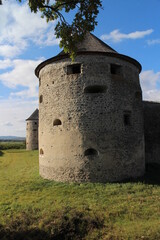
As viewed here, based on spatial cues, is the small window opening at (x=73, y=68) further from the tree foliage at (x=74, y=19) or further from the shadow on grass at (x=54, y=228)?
the shadow on grass at (x=54, y=228)

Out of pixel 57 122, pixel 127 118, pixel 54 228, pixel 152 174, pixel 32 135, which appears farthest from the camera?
pixel 32 135

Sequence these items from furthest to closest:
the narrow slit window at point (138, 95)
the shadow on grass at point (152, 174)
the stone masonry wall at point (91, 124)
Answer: the narrow slit window at point (138, 95)
the shadow on grass at point (152, 174)
the stone masonry wall at point (91, 124)

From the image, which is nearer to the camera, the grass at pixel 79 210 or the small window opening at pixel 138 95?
the grass at pixel 79 210

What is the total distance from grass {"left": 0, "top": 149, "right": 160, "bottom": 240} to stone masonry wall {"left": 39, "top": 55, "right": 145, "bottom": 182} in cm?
90

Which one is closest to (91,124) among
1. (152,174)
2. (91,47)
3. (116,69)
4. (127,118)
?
(127,118)

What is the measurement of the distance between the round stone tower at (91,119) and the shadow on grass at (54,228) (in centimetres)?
421

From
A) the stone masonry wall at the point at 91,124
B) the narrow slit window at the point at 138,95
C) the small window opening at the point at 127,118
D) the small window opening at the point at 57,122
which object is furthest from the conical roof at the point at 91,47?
the small window opening at the point at 57,122

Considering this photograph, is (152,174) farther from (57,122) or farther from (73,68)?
(73,68)

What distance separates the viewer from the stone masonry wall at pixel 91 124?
34.6 ft

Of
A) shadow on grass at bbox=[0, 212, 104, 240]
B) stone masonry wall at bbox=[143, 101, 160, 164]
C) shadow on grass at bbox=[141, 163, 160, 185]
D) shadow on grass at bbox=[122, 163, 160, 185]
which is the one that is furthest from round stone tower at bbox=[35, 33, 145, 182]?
shadow on grass at bbox=[0, 212, 104, 240]

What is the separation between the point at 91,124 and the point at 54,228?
5.93 metres

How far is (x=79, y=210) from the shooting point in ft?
23.7

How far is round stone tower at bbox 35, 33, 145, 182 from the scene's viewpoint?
34.6ft

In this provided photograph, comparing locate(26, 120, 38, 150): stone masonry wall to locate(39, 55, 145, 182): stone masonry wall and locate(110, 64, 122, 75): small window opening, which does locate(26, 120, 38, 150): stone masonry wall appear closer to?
locate(39, 55, 145, 182): stone masonry wall
